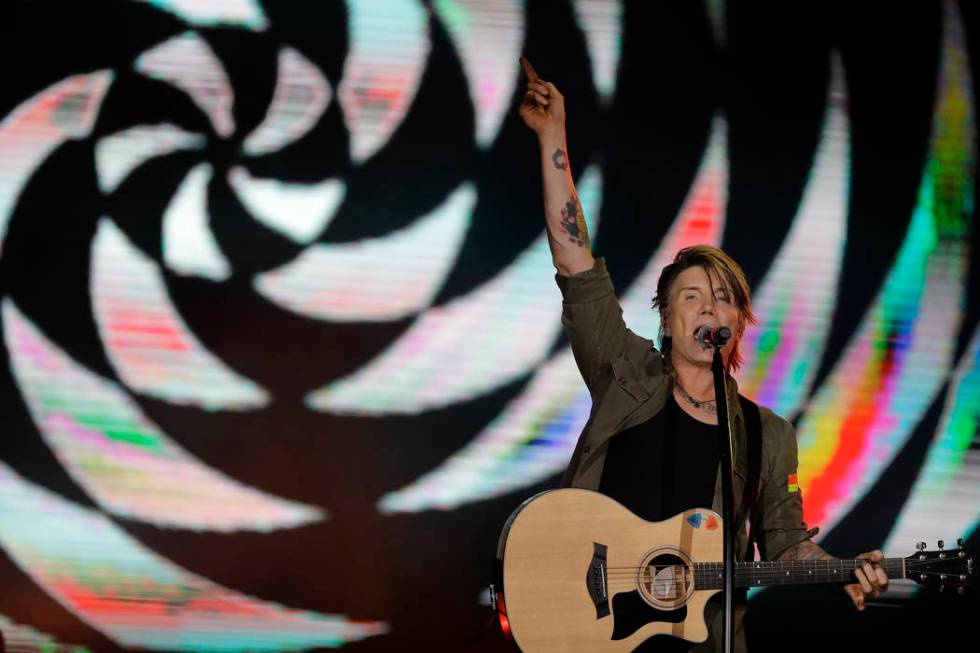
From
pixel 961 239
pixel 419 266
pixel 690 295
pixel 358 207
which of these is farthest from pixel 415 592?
pixel 961 239

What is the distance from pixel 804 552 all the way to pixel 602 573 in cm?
57

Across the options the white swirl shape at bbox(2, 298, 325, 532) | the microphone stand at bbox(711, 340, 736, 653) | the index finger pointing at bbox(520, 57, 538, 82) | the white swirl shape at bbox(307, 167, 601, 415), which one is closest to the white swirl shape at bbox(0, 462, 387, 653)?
the white swirl shape at bbox(2, 298, 325, 532)

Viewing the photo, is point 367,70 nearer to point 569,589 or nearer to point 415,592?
point 415,592

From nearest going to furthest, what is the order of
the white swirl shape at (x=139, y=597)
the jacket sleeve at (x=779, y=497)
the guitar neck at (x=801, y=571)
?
the guitar neck at (x=801, y=571)
the jacket sleeve at (x=779, y=497)
the white swirl shape at (x=139, y=597)

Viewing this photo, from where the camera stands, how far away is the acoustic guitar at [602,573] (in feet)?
8.12

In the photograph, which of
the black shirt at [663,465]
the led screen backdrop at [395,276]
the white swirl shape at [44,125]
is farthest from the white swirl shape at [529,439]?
the white swirl shape at [44,125]

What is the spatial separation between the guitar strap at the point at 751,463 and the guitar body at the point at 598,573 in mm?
223

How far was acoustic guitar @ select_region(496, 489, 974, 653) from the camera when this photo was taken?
2.47m

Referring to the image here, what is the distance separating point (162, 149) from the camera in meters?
4.18

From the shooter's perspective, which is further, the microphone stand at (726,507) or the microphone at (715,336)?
the microphone at (715,336)

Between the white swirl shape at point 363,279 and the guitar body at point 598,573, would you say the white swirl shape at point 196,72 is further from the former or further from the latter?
the guitar body at point 598,573

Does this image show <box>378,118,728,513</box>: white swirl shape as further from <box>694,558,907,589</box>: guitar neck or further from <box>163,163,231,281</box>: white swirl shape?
<box>694,558,907,589</box>: guitar neck

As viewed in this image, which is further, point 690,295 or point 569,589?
point 690,295

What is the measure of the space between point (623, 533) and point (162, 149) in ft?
8.61
